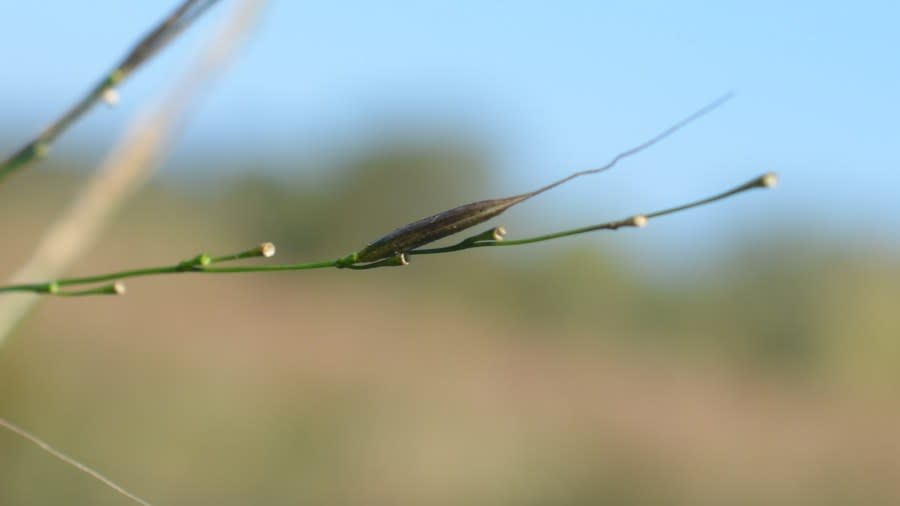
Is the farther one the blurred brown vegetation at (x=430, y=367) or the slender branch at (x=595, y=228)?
the blurred brown vegetation at (x=430, y=367)

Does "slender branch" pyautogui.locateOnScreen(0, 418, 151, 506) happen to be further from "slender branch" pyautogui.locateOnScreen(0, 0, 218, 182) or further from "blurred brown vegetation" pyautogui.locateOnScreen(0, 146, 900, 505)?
"blurred brown vegetation" pyautogui.locateOnScreen(0, 146, 900, 505)

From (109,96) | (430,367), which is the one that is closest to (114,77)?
(109,96)

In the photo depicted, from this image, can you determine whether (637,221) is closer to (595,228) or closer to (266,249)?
(595,228)

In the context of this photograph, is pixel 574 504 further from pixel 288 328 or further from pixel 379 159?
pixel 379 159

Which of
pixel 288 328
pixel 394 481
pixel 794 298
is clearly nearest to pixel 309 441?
pixel 394 481

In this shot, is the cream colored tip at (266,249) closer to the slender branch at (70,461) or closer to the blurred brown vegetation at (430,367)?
the slender branch at (70,461)

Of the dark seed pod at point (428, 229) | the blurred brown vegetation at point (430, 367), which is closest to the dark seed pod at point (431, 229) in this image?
the dark seed pod at point (428, 229)
